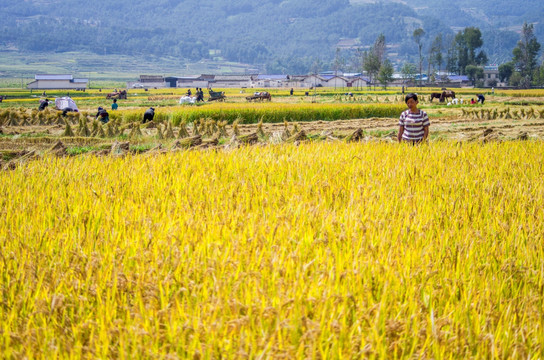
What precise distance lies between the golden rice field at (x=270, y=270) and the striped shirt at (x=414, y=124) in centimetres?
382

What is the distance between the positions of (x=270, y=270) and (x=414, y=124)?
721 cm

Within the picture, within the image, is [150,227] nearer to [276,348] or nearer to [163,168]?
[276,348]

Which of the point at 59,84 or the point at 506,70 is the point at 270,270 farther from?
the point at 506,70

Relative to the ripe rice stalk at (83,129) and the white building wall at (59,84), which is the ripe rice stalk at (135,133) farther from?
the white building wall at (59,84)

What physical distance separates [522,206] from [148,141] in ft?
47.8

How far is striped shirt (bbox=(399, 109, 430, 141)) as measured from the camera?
9570 millimetres

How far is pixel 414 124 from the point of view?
9.59 metres

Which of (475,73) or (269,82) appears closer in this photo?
(475,73)

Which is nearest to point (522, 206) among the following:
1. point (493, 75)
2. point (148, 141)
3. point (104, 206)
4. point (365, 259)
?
point (365, 259)

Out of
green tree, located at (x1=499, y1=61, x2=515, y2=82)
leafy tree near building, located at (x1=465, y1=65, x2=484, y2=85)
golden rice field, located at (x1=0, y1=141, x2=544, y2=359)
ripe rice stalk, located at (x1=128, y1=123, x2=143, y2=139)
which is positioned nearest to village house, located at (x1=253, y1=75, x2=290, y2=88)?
leafy tree near building, located at (x1=465, y1=65, x2=484, y2=85)

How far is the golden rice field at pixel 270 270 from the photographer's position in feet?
7.35

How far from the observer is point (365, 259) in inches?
121

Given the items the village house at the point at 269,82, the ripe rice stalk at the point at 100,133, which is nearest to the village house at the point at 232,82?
the village house at the point at 269,82

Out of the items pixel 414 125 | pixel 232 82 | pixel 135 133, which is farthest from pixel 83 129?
pixel 232 82
